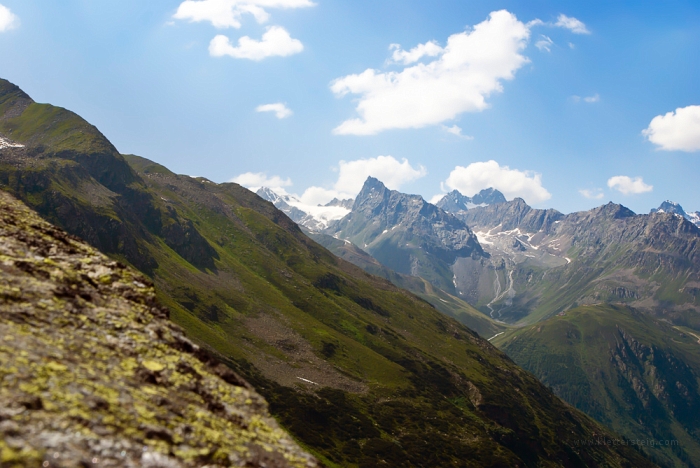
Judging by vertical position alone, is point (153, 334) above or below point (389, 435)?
above

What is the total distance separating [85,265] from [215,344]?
152 metres

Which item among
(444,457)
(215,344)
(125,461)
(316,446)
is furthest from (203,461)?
(444,457)

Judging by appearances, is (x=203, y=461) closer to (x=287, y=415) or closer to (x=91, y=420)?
(x=91, y=420)

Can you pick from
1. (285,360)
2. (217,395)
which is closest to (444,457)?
(285,360)

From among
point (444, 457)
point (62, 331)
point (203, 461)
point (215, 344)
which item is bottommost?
point (444, 457)

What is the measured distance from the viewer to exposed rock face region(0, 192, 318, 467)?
1373 cm

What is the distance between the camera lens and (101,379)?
56.1 ft

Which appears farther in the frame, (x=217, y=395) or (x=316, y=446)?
(x=316, y=446)

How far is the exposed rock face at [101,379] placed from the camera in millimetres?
13734

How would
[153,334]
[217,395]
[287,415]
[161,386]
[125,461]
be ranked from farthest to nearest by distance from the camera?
[287,415] < [153,334] < [217,395] < [161,386] < [125,461]

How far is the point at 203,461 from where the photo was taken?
1543cm

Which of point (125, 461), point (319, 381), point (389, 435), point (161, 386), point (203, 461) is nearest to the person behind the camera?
point (125, 461)

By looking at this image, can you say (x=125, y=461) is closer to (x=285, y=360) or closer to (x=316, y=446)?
(x=316, y=446)

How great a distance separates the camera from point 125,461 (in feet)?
44.9
